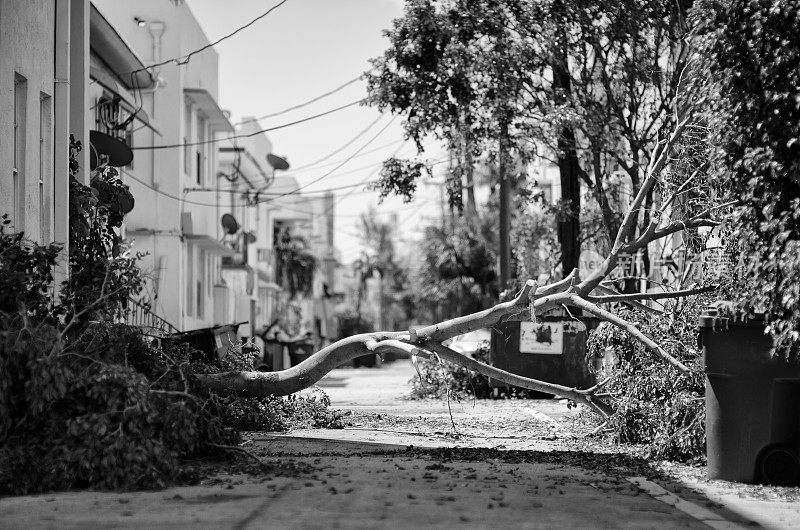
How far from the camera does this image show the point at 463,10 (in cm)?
1906

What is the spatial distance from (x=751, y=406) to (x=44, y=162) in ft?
28.8

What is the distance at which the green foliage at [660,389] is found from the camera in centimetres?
1115

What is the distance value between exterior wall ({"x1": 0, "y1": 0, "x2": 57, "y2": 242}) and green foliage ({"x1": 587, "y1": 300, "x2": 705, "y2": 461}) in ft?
22.3

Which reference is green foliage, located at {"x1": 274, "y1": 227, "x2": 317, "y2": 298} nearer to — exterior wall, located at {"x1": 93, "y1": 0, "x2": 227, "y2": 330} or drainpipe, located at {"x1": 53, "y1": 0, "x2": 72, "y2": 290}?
exterior wall, located at {"x1": 93, "y1": 0, "x2": 227, "y2": 330}

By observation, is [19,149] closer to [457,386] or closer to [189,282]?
[457,386]

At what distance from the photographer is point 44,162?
553 inches

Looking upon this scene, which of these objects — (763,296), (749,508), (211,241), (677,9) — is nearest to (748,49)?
(763,296)

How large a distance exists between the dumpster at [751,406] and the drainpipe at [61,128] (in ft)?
25.0

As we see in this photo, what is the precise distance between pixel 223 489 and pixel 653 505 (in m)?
3.24

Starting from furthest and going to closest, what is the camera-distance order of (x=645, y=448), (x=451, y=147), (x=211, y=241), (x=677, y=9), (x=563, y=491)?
(x=211, y=241) < (x=451, y=147) < (x=677, y=9) < (x=645, y=448) < (x=563, y=491)

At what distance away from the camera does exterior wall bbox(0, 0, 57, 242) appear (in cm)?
1262

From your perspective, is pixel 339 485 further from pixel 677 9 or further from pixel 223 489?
pixel 677 9

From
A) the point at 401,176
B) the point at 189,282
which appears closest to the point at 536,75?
the point at 401,176

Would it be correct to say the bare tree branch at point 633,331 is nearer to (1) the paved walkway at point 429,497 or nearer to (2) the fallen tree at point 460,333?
(2) the fallen tree at point 460,333
